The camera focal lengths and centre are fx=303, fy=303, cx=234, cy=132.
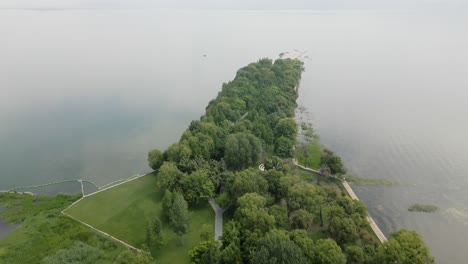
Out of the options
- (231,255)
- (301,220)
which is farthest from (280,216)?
(231,255)

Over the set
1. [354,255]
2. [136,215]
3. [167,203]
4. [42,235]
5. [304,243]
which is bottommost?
[42,235]

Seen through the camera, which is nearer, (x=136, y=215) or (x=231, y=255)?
(x=231, y=255)

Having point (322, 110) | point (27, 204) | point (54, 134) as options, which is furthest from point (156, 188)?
point (322, 110)

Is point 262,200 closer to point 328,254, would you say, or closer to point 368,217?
point 328,254

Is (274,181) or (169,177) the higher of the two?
(274,181)

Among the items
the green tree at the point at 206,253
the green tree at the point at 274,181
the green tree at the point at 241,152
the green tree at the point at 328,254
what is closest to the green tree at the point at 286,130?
the green tree at the point at 241,152

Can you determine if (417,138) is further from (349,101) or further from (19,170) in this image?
(19,170)

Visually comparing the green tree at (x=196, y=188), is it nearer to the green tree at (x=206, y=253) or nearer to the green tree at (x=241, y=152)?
the green tree at (x=241, y=152)

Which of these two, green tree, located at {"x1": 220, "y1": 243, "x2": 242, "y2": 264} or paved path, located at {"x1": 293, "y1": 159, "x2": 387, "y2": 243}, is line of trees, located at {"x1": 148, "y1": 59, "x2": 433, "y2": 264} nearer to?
green tree, located at {"x1": 220, "y1": 243, "x2": 242, "y2": 264}
